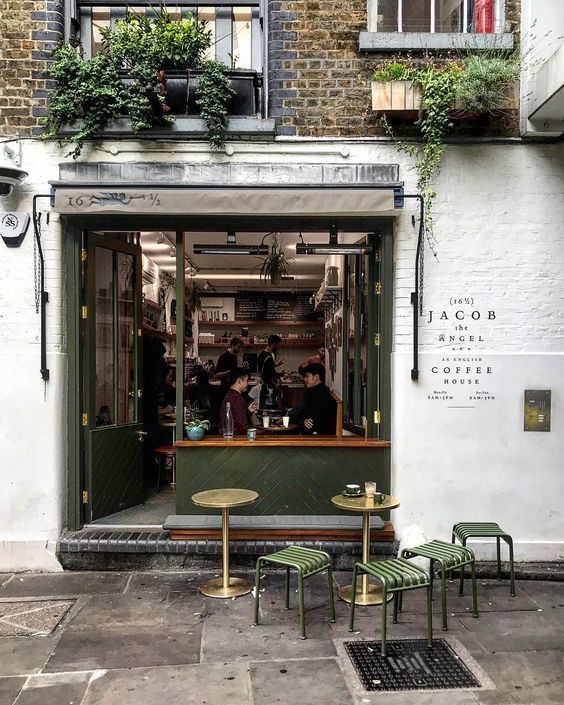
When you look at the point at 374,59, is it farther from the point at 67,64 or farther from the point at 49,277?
the point at 49,277

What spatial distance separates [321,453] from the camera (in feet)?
22.3

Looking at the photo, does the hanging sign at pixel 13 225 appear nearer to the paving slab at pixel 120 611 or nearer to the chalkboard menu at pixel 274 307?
the paving slab at pixel 120 611

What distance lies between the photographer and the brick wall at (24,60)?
258 inches

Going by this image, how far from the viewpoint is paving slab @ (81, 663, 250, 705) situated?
4.18 metres

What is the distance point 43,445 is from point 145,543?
1416 mm

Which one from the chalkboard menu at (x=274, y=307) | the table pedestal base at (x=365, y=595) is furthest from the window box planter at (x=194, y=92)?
the chalkboard menu at (x=274, y=307)

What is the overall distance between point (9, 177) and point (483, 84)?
4590mm

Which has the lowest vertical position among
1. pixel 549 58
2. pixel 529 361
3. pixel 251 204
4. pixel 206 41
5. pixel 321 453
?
pixel 321 453

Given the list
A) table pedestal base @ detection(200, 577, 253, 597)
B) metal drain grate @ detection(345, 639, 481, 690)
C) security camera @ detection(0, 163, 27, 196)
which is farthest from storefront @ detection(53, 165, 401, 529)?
metal drain grate @ detection(345, 639, 481, 690)

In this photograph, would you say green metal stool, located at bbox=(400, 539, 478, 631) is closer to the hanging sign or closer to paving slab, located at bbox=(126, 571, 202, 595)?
paving slab, located at bbox=(126, 571, 202, 595)

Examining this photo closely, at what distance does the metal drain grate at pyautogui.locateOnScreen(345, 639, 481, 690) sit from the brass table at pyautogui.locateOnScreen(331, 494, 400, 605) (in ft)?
2.53

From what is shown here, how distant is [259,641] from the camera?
4988mm

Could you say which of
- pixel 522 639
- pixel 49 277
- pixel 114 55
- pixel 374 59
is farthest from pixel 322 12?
pixel 522 639

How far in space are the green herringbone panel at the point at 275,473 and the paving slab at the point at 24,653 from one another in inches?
80.6
